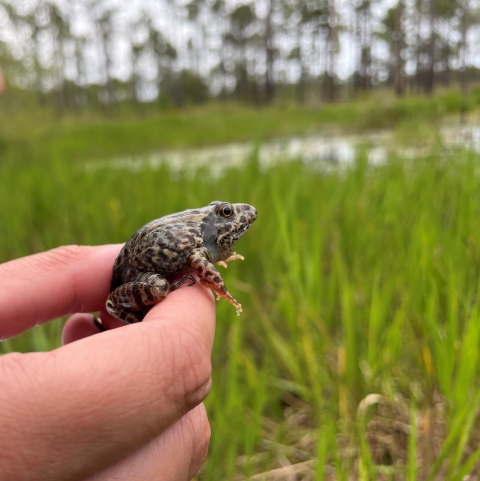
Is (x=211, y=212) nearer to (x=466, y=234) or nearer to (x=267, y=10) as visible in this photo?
(x=466, y=234)

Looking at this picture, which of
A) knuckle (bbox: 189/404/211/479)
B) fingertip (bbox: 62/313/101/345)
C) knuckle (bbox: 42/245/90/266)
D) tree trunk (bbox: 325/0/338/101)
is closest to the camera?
knuckle (bbox: 189/404/211/479)

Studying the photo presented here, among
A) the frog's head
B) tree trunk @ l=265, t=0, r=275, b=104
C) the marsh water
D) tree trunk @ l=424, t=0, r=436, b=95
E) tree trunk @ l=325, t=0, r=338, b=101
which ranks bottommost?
the frog's head

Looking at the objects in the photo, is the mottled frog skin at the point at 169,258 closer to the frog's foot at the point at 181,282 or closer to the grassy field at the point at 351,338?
the frog's foot at the point at 181,282

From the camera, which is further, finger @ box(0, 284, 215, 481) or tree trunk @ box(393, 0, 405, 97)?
tree trunk @ box(393, 0, 405, 97)

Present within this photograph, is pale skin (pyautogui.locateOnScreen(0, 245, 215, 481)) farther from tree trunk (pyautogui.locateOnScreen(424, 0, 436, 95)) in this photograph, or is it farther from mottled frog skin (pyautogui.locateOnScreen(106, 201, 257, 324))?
tree trunk (pyautogui.locateOnScreen(424, 0, 436, 95))

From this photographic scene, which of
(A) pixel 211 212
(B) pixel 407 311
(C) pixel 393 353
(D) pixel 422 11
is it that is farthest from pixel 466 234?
(D) pixel 422 11

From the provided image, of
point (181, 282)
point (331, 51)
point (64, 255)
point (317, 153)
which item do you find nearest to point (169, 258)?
point (181, 282)

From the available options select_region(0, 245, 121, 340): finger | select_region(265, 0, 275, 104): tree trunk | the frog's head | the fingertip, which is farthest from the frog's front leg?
select_region(265, 0, 275, 104): tree trunk

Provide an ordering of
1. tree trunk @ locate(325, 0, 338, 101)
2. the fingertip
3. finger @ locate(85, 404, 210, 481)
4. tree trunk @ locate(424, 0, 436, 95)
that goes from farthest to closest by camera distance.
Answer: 1. tree trunk @ locate(325, 0, 338, 101)
2. tree trunk @ locate(424, 0, 436, 95)
3. the fingertip
4. finger @ locate(85, 404, 210, 481)

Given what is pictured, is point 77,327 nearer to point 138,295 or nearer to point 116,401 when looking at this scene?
point 138,295
